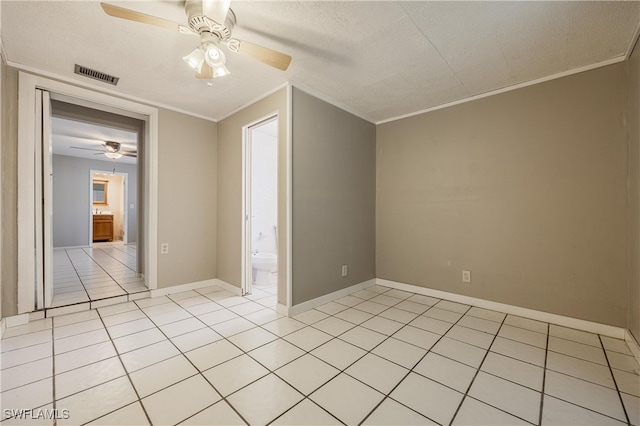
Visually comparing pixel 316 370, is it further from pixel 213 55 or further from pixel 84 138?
pixel 84 138

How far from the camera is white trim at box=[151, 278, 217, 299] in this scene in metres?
3.21

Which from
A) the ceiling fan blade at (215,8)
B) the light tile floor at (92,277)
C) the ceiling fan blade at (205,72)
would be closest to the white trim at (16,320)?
the light tile floor at (92,277)

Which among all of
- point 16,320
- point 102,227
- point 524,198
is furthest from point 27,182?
point 102,227

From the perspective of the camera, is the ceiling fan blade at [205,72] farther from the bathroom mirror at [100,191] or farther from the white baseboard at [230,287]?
the bathroom mirror at [100,191]

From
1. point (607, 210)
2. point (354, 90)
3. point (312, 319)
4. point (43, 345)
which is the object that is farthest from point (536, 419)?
point (43, 345)

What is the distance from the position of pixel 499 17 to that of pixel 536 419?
244 cm

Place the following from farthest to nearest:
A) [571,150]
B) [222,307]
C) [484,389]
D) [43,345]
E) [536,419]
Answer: [222,307], [571,150], [43,345], [484,389], [536,419]

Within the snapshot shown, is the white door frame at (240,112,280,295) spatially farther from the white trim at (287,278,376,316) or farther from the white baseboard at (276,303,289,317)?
the white trim at (287,278,376,316)

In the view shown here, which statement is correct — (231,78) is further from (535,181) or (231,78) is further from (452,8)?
(535,181)

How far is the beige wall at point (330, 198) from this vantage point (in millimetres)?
2795

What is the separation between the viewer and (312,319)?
8.48ft

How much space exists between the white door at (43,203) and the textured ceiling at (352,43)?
42 centimetres

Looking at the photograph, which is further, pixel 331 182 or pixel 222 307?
pixel 331 182

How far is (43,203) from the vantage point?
8.39ft
